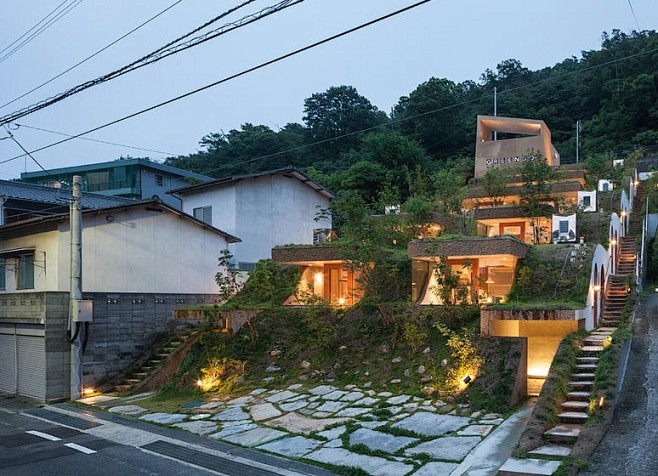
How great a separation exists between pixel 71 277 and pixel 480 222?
59.5ft

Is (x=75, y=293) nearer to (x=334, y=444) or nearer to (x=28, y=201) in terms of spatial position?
(x=334, y=444)

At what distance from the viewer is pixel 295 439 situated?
1059 cm

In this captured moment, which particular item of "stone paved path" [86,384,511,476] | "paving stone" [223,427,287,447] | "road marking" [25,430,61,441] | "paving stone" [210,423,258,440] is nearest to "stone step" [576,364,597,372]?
"stone paved path" [86,384,511,476]

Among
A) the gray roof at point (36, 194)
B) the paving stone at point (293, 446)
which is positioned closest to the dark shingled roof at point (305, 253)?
the paving stone at point (293, 446)

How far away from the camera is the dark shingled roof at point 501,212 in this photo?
81.7 feet

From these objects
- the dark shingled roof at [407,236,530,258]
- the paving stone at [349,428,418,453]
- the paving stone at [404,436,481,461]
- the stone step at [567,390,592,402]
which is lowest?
the paving stone at [349,428,418,453]

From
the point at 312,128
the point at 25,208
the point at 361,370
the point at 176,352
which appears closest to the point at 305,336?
the point at 361,370

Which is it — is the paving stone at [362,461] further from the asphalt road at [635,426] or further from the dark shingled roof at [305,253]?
the dark shingled roof at [305,253]

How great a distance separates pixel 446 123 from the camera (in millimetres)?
55938

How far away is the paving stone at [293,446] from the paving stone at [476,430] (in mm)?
2623

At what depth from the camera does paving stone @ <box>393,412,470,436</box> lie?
33.6 ft

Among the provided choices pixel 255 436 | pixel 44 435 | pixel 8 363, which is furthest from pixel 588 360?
pixel 8 363

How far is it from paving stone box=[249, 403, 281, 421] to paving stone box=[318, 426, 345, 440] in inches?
70.0

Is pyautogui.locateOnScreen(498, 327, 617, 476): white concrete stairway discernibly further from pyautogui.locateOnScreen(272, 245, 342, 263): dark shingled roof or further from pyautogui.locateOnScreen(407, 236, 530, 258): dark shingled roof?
pyautogui.locateOnScreen(272, 245, 342, 263): dark shingled roof
